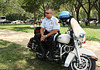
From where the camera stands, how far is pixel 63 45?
3838 millimetres

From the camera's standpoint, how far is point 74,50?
3.59m

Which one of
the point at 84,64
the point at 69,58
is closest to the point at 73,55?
the point at 69,58

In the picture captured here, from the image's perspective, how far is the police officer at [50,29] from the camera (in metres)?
3.98

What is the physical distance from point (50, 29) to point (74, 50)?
1.15 m

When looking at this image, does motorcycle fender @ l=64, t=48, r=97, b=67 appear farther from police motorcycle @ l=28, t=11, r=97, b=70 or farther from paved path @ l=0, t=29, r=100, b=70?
paved path @ l=0, t=29, r=100, b=70

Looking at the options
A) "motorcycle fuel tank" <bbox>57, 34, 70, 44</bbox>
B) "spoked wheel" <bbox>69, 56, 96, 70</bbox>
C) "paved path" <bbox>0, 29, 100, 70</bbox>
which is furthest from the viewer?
"paved path" <bbox>0, 29, 100, 70</bbox>

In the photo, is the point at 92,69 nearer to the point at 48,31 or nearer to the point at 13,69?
the point at 48,31

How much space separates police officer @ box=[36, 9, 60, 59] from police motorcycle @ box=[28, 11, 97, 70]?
0.76 feet

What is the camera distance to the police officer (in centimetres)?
398

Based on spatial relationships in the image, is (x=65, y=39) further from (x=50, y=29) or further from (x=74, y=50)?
(x=50, y=29)

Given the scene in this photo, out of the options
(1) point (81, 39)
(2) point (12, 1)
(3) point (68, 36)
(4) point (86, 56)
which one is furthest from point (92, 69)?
(2) point (12, 1)

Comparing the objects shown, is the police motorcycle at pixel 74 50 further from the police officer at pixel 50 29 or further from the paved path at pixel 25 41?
the paved path at pixel 25 41

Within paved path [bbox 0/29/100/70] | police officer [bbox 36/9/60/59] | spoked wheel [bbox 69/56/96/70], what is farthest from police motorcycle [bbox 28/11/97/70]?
paved path [bbox 0/29/100/70]

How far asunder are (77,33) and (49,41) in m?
0.94
